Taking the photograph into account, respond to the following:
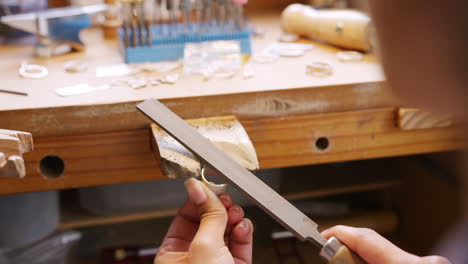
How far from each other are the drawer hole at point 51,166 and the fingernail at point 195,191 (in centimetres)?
24

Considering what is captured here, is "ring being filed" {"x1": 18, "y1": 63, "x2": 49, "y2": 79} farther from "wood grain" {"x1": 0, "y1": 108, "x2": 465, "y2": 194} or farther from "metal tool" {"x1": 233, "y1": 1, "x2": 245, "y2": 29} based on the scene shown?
"metal tool" {"x1": 233, "y1": 1, "x2": 245, "y2": 29}

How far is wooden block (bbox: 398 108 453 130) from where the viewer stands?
2.82 feet

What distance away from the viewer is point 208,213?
0.66 m

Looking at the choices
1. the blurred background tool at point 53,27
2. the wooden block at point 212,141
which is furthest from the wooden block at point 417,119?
the blurred background tool at point 53,27

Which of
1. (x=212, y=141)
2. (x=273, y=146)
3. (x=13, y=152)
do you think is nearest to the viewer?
(x=13, y=152)

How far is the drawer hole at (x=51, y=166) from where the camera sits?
2.64ft

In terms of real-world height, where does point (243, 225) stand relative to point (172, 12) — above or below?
below

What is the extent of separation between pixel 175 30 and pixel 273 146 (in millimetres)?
363

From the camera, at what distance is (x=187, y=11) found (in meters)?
1.07

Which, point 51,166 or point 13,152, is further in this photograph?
point 51,166

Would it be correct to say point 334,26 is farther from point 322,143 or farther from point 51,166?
point 51,166

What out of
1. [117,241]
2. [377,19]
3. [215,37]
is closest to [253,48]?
[215,37]

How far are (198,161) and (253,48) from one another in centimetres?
45

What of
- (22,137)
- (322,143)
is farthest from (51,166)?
(322,143)
